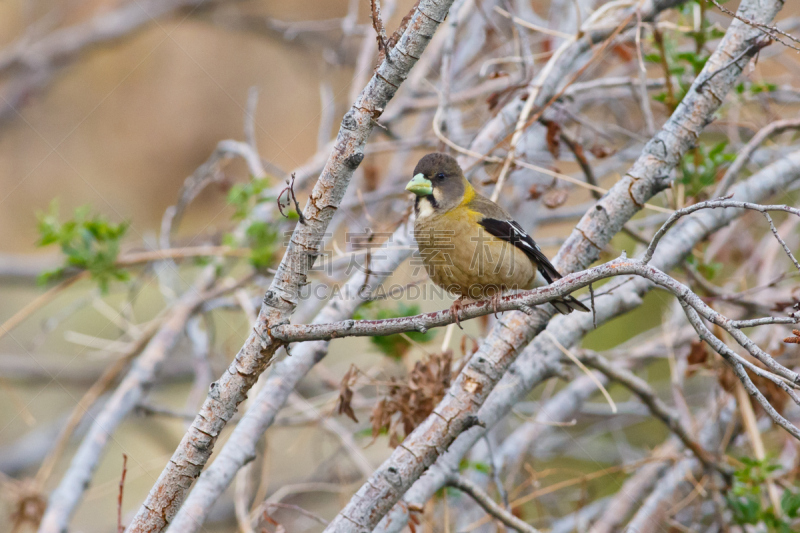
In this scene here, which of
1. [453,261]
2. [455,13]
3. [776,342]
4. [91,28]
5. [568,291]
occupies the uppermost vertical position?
[91,28]

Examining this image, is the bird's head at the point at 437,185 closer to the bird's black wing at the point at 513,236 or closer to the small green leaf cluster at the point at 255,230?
the bird's black wing at the point at 513,236

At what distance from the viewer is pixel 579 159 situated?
379 cm

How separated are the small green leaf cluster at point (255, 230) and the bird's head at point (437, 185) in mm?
1152

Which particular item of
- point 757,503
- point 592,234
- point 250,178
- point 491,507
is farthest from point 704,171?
point 250,178

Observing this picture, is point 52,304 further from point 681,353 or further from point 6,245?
point 681,353

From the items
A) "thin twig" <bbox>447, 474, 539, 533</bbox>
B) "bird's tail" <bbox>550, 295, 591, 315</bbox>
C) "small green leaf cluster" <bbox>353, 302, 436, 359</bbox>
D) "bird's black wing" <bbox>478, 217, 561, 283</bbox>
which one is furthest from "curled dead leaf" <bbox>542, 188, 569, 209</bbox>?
"thin twig" <bbox>447, 474, 539, 533</bbox>

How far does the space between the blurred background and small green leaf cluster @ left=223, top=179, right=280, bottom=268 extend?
35 mm

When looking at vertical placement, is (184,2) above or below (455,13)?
above

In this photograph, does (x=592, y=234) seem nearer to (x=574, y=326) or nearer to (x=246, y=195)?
(x=574, y=326)

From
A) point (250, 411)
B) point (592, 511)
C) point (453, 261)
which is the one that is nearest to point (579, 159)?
point (453, 261)

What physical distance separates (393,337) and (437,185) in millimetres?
1107

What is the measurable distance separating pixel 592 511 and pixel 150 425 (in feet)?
14.1

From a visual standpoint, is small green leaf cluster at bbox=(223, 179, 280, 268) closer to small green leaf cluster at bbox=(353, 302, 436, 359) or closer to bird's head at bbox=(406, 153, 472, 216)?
small green leaf cluster at bbox=(353, 302, 436, 359)

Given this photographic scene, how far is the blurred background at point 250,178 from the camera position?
4.65 metres
